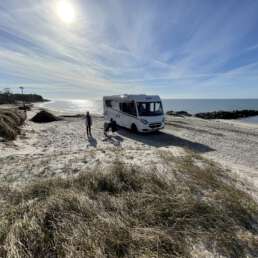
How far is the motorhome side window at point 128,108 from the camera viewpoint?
11812mm

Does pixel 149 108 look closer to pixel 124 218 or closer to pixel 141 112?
pixel 141 112

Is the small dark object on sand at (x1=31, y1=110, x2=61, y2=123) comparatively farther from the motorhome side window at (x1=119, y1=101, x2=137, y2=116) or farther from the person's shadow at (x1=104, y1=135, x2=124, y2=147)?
the person's shadow at (x1=104, y1=135, x2=124, y2=147)

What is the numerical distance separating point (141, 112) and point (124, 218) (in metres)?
9.16

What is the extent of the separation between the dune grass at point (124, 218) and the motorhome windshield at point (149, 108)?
25.8 feet

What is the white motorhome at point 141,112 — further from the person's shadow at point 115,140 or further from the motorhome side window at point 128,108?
the person's shadow at point 115,140

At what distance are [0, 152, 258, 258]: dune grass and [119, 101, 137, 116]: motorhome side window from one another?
797 cm

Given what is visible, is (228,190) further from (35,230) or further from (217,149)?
(217,149)

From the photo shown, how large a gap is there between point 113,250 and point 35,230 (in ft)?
3.84

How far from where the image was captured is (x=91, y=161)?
5570mm

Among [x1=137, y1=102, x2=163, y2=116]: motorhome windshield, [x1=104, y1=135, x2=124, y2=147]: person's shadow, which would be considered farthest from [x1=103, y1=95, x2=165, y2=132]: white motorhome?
[x1=104, y1=135, x2=124, y2=147]: person's shadow

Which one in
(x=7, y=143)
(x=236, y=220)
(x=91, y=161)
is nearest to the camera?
(x=236, y=220)

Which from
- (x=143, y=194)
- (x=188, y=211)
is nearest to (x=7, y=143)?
(x=143, y=194)

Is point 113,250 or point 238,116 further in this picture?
point 238,116

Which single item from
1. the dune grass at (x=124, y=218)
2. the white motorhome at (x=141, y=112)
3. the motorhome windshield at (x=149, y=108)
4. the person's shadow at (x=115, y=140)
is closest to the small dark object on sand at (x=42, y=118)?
the white motorhome at (x=141, y=112)
